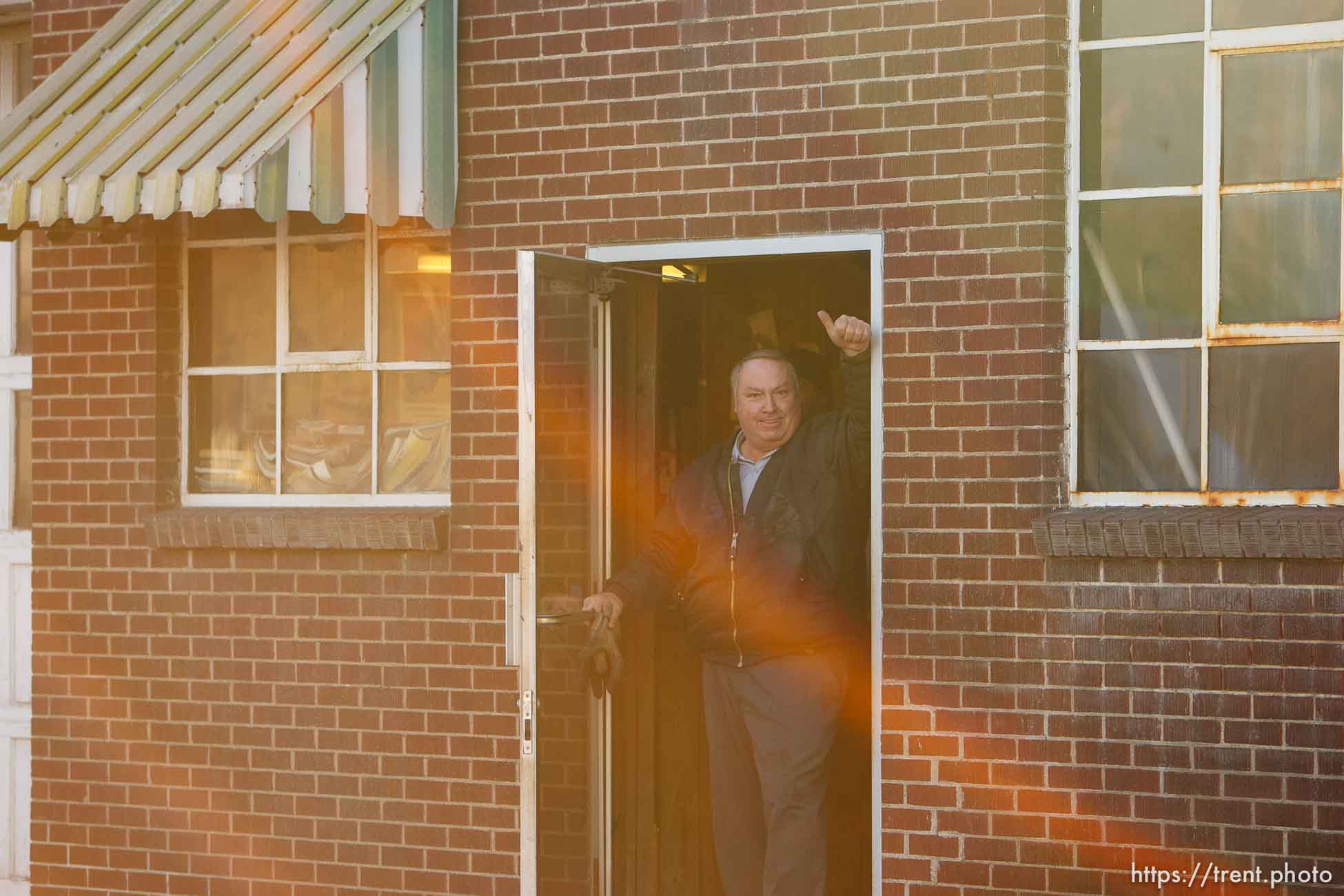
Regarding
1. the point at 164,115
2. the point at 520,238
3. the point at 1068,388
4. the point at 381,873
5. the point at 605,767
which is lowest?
the point at 381,873

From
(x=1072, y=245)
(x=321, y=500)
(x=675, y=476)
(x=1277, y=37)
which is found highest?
(x=1277, y=37)

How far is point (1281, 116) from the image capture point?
211 inches

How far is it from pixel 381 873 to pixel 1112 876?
2.72m

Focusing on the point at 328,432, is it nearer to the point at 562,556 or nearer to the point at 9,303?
the point at 562,556

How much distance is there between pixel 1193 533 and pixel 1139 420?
467 millimetres

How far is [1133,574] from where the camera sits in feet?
17.4

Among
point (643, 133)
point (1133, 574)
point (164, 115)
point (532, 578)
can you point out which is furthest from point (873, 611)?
point (164, 115)

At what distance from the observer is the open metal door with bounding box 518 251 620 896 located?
201 inches

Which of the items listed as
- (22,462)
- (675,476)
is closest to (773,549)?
(675,476)

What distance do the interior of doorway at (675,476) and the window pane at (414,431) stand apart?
0.87 meters

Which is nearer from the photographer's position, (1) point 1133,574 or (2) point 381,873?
(1) point 1133,574

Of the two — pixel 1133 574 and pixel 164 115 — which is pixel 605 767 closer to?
pixel 1133 574

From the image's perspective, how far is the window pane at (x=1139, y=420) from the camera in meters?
5.43

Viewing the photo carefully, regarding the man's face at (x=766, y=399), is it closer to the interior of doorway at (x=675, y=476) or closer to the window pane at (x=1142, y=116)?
the interior of doorway at (x=675, y=476)
